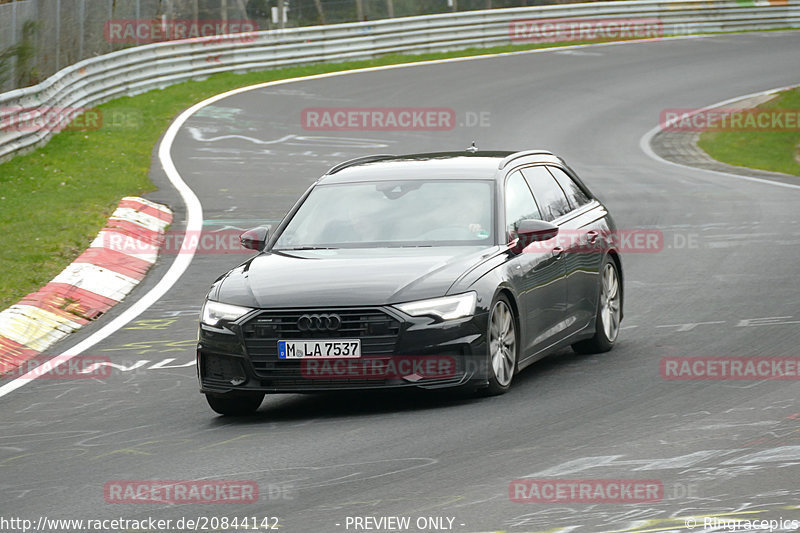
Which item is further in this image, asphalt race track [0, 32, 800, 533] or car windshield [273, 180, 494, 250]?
car windshield [273, 180, 494, 250]

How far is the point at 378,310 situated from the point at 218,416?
135 cm

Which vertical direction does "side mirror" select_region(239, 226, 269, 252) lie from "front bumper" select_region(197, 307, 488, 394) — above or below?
above

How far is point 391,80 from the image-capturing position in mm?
34375

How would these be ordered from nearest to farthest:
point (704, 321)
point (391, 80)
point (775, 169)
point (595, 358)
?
point (595, 358)
point (704, 321)
point (775, 169)
point (391, 80)

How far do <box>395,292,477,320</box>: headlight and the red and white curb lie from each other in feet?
12.5

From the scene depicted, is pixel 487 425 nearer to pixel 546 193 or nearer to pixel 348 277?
pixel 348 277

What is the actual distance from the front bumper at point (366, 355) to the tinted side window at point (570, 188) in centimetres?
266

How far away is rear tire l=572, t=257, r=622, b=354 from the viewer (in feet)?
35.2

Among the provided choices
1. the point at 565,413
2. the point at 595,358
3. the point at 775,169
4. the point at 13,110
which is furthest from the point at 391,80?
the point at 565,413

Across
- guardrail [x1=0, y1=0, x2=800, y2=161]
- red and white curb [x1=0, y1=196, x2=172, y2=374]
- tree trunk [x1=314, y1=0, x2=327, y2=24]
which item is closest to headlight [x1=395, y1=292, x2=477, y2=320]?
red and white curb [x1=0, y1=196, x2=172, y2=374]

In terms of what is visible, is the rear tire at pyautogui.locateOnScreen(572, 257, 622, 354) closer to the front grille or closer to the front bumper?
the front bumper

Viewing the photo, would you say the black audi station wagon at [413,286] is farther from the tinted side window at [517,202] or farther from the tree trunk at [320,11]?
the tree trunk at [320,11]

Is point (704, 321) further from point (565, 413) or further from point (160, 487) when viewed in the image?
point (160, 487)

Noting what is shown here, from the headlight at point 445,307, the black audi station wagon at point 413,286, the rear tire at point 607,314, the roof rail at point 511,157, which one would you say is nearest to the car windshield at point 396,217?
the black audi station wagon at point 413,286
